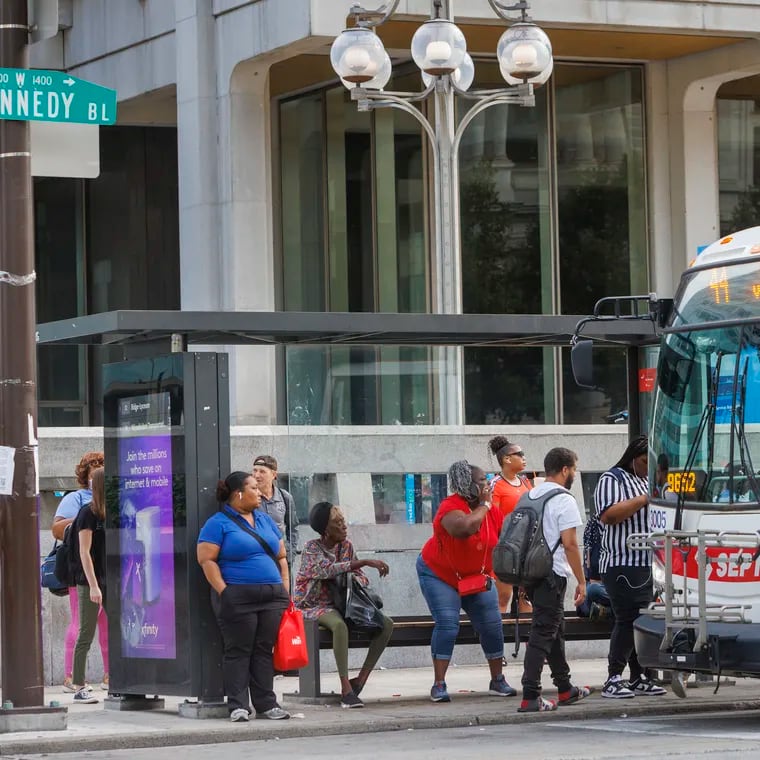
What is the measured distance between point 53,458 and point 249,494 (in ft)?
15.1

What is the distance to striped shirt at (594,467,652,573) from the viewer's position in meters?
12.4

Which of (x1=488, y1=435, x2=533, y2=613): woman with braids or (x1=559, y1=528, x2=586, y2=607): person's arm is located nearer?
(x1=559, y1=528, x2=586, y2=607): person's arm

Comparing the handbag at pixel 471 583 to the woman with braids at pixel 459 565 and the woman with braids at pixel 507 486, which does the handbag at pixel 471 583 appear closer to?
the woman with braids at pixel 459 565

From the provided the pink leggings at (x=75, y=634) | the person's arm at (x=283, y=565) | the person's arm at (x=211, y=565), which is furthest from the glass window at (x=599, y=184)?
the person's arm at (x=211, y=565)

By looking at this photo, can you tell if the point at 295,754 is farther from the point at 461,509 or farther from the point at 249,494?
the point at 461,509

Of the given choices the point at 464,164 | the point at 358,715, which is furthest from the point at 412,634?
the point at 464,164

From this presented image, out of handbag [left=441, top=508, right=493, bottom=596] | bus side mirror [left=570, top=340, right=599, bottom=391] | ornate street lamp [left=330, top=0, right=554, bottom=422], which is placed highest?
ornate street lamp [left=330, top=0, right=554, bottom=422]

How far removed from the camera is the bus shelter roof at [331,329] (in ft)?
38.7

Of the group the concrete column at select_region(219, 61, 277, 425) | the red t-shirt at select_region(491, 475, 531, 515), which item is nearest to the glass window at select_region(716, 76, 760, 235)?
the concrete column at select_region(219, 61, 277, 425)

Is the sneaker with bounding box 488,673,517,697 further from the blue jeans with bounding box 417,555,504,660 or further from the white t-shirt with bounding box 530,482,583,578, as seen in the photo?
the white t-shirt with bounding box 530,482,583,578

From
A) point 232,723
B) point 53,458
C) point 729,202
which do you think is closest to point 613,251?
point 729,202

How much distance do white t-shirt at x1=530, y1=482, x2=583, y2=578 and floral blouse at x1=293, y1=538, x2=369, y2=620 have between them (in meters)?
1.46

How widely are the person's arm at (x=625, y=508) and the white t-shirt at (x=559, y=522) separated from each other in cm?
58

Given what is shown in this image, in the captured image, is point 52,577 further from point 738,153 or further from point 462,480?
point 738,153
